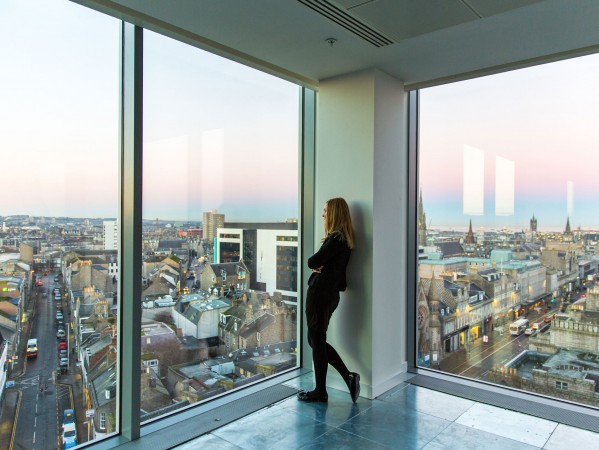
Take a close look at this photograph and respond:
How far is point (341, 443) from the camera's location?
9.29 ft

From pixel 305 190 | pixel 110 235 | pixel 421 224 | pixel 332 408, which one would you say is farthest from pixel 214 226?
pixel 421 224

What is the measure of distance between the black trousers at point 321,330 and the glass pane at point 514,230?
112cm

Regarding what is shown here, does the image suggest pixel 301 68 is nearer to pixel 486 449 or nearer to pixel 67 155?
pixel 67 155

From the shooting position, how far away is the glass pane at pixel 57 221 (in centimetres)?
238

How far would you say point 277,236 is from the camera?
4125 millimetres

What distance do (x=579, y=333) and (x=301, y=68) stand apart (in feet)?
10.1

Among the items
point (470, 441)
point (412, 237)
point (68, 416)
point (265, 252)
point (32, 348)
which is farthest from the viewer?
point (412, 237)

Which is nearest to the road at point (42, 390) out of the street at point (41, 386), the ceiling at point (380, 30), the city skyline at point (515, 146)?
the street at point (41, 386)

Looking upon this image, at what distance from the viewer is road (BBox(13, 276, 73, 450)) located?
239cm

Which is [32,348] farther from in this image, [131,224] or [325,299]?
[325,299]

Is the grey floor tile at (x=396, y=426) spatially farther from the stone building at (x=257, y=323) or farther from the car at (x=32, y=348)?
the car at (x=32, y=348)

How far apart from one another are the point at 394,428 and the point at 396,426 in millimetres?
36

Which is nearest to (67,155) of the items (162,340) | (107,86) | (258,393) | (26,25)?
(107,86)

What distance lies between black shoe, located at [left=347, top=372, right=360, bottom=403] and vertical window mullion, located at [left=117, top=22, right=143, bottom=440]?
160cm
